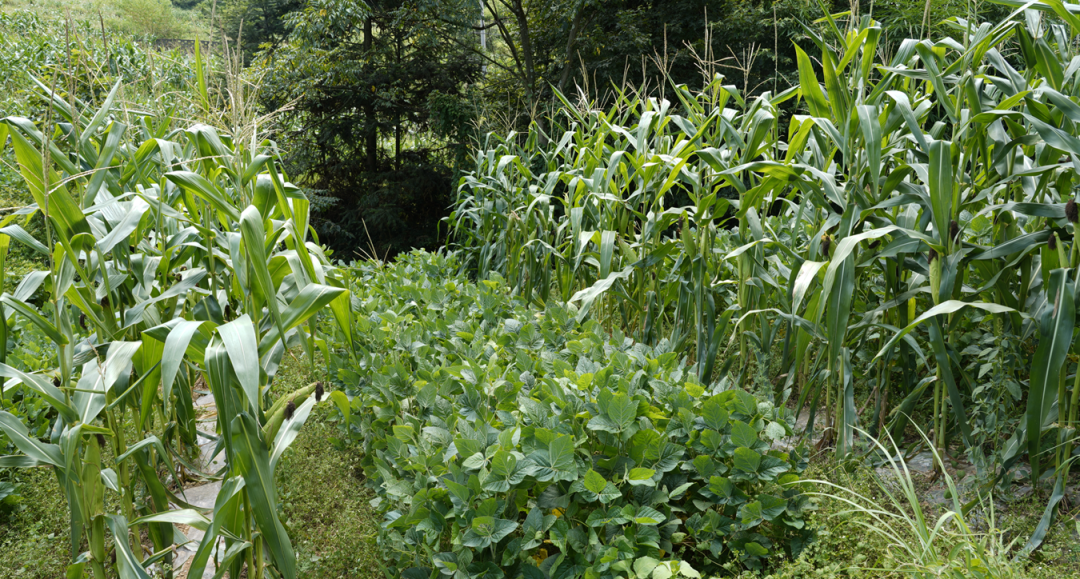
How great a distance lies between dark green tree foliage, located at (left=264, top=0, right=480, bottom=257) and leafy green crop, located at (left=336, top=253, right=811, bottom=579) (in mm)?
7082

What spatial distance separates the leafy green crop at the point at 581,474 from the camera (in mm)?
1508

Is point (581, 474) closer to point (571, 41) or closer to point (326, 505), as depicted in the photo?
point (326, 505)

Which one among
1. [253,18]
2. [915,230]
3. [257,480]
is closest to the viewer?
[257,480]

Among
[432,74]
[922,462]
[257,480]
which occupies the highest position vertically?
[432,74]

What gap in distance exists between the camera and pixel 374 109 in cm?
946

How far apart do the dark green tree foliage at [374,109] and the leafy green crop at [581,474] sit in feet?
23.2

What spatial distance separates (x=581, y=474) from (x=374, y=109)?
8899mm

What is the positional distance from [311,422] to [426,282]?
1.18 metres

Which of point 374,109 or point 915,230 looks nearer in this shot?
point 915,230

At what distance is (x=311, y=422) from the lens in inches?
111

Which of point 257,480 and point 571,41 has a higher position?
point 571,41

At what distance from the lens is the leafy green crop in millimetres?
1508

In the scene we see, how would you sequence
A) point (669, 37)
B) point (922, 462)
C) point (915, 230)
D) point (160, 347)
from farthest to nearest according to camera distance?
point (669, 37)
point (922, 462)
point (915, 230)
point (160, 347)

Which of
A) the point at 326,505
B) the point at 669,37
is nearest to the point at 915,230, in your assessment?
the point at 326,505
